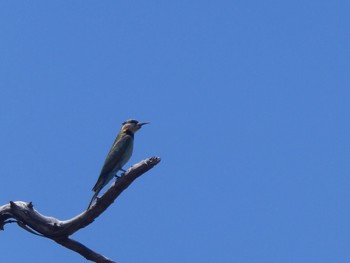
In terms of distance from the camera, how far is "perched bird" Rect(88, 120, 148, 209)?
8.86m

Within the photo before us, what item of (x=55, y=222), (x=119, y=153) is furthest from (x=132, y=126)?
(x=55, y=222)

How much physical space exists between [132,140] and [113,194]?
2.86 metres

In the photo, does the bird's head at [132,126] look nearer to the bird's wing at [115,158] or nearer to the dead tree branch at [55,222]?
the bird's wing at [115,158]

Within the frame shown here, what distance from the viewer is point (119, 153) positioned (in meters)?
9.48

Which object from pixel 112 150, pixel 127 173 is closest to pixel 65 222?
pixel 127 173

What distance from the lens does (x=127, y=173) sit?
6.81 metres

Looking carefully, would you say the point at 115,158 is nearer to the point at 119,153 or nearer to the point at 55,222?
the point at 119,153

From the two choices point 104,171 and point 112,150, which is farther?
point 112,150

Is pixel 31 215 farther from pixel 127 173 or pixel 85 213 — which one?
pixel 127 173

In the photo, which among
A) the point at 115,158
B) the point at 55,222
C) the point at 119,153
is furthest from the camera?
the point at 119,153

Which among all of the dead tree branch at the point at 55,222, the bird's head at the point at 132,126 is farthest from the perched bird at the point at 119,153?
the dead tree branch at the point at 55,222

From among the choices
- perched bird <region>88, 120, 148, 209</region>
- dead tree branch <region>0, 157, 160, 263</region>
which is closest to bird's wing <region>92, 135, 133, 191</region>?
perched bird <region>88, 120, 148, 209</region>

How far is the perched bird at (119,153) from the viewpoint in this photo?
8.86 meters

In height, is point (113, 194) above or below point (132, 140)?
below
